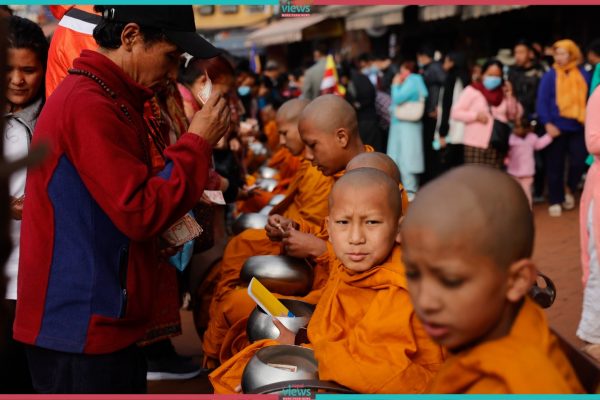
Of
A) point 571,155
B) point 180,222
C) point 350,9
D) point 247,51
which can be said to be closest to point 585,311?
point 180,222

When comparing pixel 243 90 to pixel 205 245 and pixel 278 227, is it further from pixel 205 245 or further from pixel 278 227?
pixel 278 227

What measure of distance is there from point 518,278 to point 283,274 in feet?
7.53

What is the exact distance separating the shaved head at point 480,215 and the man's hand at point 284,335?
1.41 m

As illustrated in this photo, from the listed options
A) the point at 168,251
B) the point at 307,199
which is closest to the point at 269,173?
the point at 307,199

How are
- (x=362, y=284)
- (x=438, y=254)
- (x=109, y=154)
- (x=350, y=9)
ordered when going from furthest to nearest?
(x=350, y=9), (x=362, y=284), (x=109, y=154), (x=438, y=254)

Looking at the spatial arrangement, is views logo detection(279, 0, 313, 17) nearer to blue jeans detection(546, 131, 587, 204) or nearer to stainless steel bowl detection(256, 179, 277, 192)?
stainless steel bowl detection(256, 179, 277, 192)

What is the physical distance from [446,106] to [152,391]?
756 cm

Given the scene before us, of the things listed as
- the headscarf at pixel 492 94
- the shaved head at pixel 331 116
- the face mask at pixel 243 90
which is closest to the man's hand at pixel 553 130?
the headscarf at pixel 492 94

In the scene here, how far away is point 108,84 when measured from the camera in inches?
101

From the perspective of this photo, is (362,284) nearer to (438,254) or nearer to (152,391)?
(438,254)

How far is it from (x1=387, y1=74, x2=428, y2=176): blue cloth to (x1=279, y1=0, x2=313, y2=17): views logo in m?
8.53

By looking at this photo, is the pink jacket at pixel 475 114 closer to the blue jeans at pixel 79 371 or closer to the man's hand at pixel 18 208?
the man's hand at pixel 18 208

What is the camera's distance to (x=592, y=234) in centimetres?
500

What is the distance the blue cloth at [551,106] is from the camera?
34.2ft
